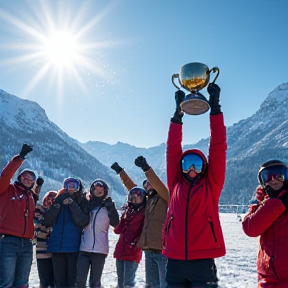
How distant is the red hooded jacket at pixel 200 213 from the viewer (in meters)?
2.57

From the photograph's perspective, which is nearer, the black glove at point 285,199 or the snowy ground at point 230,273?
the black glove at point 285,199

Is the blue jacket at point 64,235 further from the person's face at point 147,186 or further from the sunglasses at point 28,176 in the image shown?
the person's face at point 147,186

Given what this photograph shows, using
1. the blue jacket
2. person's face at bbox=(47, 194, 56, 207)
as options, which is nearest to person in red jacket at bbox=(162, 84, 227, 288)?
the blue jacket

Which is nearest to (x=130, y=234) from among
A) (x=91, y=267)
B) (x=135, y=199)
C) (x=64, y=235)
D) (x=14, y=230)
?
(x=135, y=199)

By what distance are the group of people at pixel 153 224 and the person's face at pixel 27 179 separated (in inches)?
0.5

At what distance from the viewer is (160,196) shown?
14.0 feet

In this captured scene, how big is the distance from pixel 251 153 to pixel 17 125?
113 m

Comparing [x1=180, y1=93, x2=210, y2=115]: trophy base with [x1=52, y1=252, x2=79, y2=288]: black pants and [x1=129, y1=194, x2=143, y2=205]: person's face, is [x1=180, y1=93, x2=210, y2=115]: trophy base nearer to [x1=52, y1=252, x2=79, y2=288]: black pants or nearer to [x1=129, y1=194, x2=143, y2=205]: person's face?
[x1=129, y1=194, x2=143, y2=205]: person's face

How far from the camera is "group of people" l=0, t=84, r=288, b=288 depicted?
8.36 ft

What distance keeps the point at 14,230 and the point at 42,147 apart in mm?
146736

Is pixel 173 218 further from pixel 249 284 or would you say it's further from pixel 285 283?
pixel 249 284

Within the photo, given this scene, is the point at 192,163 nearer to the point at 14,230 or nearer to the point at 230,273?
the point at 14,230

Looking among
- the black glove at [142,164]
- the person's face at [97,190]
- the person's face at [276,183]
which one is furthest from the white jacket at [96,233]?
the person's face at [276,183]

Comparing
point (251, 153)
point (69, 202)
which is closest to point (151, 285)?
point (69, 202)
